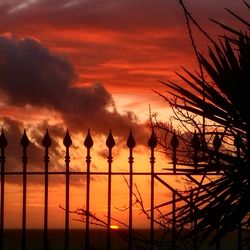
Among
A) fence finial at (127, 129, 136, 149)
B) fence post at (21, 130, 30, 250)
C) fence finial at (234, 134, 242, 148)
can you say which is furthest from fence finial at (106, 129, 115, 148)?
fence finial at (234, 134, 242, 148)

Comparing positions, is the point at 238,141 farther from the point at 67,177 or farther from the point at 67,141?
the point at 67,177

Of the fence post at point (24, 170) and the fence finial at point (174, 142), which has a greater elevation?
the fence finial at point (174, 142)

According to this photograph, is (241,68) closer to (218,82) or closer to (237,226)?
(218,82)

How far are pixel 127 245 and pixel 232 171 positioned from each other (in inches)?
75.1

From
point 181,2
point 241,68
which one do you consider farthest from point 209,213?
point 181,2

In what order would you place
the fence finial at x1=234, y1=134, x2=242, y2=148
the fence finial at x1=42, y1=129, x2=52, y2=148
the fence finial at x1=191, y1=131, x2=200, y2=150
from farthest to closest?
the fence finial at x1=42, y1=129, x2=52, y2=148 → the fence finial at x1=191, y1=131, x2=200, y2=150 → the fence finial at x1=234, y1=134, x2=242, y2=148

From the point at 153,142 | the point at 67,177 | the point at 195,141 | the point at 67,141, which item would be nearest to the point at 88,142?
the point at 67,141

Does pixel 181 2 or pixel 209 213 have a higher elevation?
pixel 181 2

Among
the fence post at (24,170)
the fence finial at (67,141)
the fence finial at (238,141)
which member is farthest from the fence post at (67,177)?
the fence finial at (238,141)

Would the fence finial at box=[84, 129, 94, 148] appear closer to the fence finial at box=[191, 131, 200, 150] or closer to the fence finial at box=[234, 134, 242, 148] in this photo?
the fence finial at box=[191, 131, 200, 150]

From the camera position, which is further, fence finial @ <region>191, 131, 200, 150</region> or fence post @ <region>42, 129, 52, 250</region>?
fence post @ <region>42, 129, 52, 250</region>

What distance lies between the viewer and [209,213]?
6.45 meters

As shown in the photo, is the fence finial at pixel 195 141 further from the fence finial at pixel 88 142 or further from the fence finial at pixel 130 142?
the fence finial at pixel 88 142

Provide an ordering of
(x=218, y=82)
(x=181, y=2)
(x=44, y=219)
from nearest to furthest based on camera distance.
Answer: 1. (x=181, y=2)
2. (x=218, y=82)
3. (x=44, y=219)
